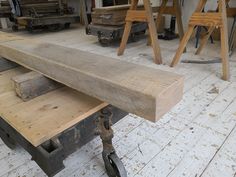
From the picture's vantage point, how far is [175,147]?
1062mm

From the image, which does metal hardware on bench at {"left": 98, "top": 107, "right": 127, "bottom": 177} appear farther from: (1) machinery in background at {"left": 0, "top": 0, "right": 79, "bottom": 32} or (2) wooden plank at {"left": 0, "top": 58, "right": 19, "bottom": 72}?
(1) machinery in background at {"left": 0, "top": 0, "right": 79, "bottom": 32}

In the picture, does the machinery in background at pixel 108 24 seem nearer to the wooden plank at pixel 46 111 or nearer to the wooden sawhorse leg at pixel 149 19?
the wooden sawhorse leg at pixel 149 19

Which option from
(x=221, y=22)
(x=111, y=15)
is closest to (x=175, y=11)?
(x=111, y=15)

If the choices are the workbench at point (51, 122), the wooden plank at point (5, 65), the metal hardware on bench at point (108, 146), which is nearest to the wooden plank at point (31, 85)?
the workbench at point (51, 122)

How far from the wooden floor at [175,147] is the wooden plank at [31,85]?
0.33 m

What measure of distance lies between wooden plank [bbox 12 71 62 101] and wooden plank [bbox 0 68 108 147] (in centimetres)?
2

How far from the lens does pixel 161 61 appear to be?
7.29 ft

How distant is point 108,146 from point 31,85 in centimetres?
38

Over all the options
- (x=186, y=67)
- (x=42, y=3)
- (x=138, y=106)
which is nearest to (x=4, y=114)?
(x=138, y=106)

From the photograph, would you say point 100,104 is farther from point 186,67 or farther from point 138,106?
point 186,67

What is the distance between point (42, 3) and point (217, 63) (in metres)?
3.43

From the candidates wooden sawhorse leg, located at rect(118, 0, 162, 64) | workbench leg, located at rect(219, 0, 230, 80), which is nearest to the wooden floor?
workbench leg, located at rect(219, 0, 230, 80)

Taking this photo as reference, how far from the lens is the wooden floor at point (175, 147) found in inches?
36.8

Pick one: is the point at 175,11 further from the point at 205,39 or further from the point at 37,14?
the point at 37,14
